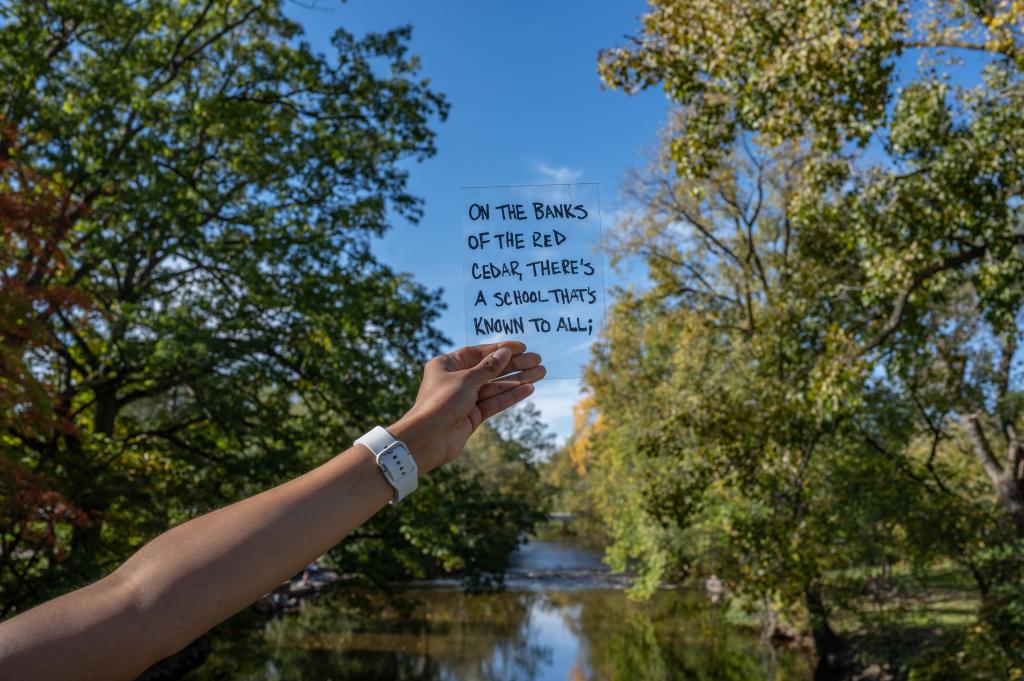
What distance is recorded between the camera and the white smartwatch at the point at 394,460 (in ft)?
4.21

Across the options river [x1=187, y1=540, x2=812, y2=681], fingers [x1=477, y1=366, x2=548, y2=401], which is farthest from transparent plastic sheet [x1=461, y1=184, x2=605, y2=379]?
river [x1=187, y1=540, x2=812, y2=681]

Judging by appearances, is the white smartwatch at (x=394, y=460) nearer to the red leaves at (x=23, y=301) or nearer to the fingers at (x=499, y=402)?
the fingers at (x=499, y=402)

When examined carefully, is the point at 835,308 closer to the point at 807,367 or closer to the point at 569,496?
the point at 807,367

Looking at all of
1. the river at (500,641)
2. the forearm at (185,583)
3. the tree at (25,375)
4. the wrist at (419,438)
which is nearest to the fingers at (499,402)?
the wrist at (419,438)

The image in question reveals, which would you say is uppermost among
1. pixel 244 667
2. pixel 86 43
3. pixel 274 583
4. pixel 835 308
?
pixel 86 43

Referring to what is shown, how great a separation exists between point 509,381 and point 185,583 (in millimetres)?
966

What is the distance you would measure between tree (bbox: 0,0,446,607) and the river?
10.8ft

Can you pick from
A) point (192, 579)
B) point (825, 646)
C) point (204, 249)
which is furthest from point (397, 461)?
point (825, 646)

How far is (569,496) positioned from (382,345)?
30805mm

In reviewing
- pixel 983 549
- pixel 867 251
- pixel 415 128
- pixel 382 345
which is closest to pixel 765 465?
pixel 867 251

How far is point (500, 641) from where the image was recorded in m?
16.6

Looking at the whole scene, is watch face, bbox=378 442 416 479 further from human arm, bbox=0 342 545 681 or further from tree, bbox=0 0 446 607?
tree, bbox=0 0 446 607

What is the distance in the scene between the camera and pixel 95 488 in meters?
7.54

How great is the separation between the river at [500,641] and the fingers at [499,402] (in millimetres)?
10111
